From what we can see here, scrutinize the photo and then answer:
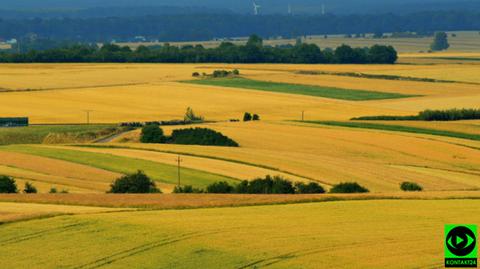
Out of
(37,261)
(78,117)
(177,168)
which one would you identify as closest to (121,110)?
(78,117)

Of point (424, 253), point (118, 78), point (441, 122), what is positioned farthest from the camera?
point (118, 78)

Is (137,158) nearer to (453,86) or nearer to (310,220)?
(310,220)

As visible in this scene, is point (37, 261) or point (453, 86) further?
point (453, 86)

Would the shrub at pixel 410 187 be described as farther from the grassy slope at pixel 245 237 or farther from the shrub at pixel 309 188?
the grassy slope at pixel 245 237

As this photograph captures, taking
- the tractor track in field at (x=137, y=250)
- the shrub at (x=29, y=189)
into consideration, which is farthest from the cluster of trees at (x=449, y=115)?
the tractor track in field at (x=137, y=250)

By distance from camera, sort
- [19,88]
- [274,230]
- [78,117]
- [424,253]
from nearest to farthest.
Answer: [424,253]
[274,230]
[78,117]
[19,88]

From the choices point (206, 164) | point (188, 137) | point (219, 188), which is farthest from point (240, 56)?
point (219, 188)

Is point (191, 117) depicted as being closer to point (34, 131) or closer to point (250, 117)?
point (250, 117)
